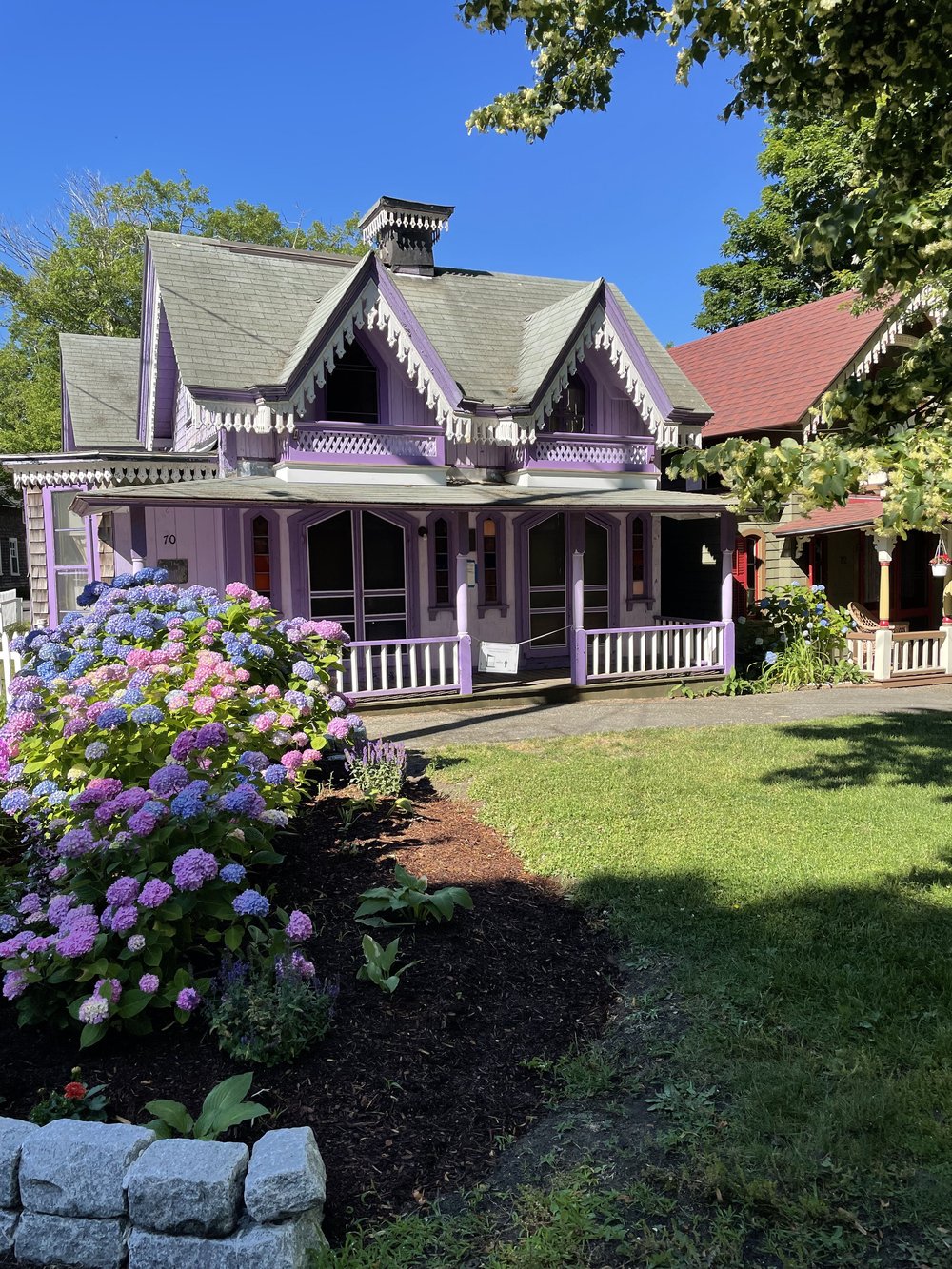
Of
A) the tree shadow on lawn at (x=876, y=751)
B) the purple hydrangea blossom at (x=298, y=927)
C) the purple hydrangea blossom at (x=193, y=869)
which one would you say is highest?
the purple hydrangea blossom at (x=193, y=869)

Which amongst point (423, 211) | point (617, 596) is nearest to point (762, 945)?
point (617, 596)

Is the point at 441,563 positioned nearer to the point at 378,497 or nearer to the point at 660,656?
the point at 378,497

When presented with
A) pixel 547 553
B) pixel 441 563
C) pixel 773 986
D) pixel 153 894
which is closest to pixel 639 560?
pixel 547 553

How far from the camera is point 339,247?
135ft

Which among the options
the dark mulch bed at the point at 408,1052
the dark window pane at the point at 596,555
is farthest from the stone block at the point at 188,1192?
the dark window pane at the point at 596,555

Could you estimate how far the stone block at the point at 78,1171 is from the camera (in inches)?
108

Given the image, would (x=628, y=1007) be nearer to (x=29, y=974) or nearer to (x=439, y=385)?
(x=29, y=974)

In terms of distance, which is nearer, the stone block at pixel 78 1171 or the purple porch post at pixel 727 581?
the stone block at pixel 78 1171

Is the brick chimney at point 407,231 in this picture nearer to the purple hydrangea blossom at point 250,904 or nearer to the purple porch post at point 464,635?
the purple porch post at point 464,635

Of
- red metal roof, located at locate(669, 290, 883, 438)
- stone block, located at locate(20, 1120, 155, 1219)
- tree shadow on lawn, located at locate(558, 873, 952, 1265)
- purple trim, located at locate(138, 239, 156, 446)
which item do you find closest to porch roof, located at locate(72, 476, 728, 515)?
red metal roof, located at locate(669, 290, 883, 438)

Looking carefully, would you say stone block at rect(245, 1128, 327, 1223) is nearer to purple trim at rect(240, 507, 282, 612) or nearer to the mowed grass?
the mowed grass

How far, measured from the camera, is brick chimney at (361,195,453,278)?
1694 cm

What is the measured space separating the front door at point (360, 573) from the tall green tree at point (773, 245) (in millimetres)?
19693

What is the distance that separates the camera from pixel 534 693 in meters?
13.8
